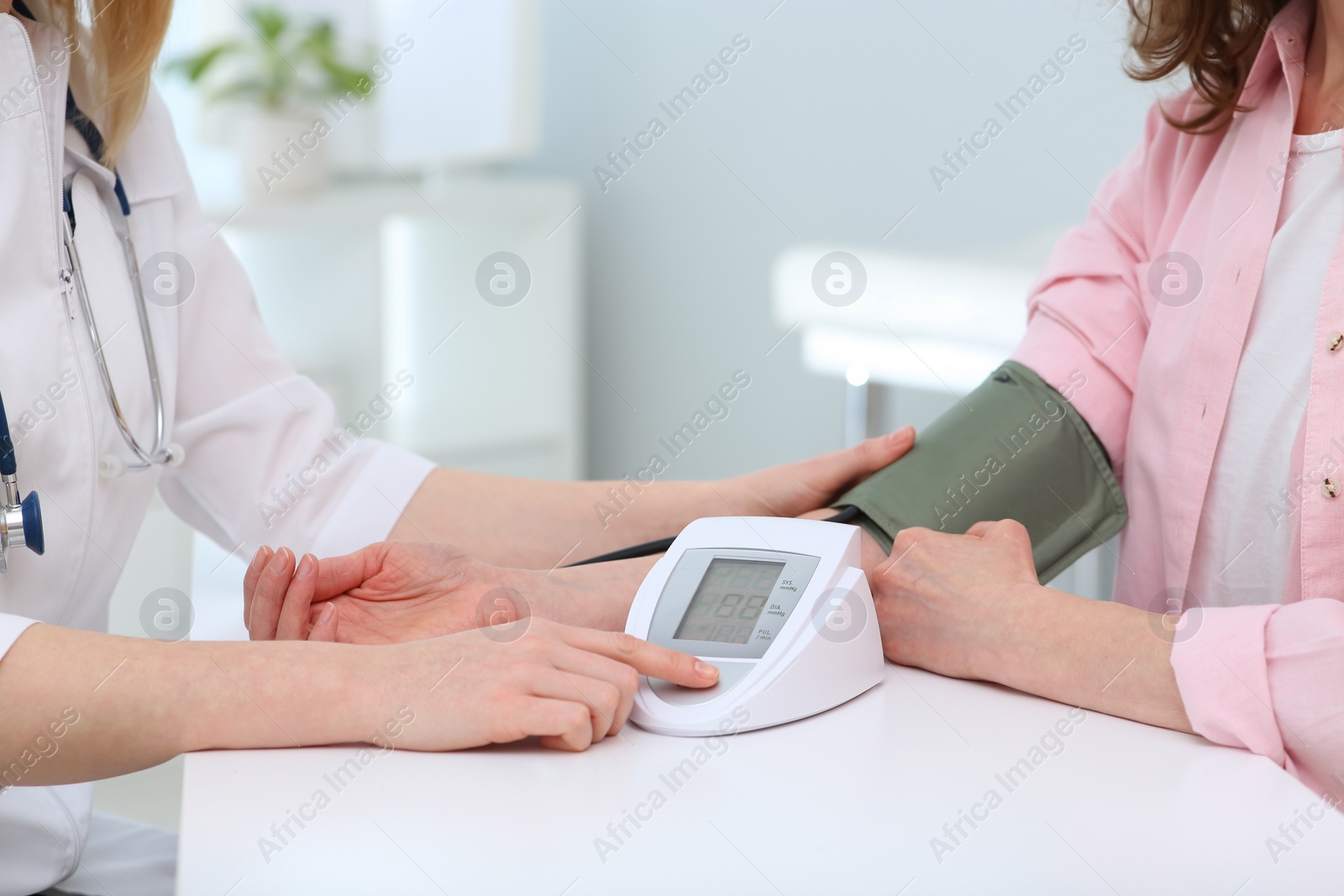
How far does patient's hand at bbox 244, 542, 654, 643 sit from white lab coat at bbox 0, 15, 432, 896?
0.60 feet

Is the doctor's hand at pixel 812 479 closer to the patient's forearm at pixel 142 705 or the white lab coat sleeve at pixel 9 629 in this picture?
the patient's forearm at pixel 142 705

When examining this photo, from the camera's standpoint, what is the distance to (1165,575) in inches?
46.0

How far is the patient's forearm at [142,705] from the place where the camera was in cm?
75

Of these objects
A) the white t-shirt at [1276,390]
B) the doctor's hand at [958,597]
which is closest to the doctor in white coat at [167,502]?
the doctor's hand at [958,597]

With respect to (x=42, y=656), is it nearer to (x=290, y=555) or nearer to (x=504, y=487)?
(x=290, y=555)

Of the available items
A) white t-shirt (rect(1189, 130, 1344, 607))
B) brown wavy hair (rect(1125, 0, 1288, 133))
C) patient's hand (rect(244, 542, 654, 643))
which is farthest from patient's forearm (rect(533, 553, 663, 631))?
brown wavy hair (rect(1125, 0, 1288, 133))

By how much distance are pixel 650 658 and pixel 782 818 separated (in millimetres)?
153

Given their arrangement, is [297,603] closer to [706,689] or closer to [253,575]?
[253,575]

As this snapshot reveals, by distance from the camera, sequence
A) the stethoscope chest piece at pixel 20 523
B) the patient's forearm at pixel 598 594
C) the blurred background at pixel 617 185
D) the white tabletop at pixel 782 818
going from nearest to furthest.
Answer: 1. the white tabletop at pixel 782 818
2. the stethoscope chest piece at pixel 20 523
3. the patient's forearm at pixel 598 594
4. the blurred background at pixel 617 185

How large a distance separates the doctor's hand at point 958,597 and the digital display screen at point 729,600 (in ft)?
0.43

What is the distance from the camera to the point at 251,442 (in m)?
1.23

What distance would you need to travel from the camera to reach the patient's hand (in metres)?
0.93

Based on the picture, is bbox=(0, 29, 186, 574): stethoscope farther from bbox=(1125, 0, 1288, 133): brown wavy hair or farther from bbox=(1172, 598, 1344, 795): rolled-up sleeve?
bbox=(1125, 0, 1288, 133): brown wavy hair

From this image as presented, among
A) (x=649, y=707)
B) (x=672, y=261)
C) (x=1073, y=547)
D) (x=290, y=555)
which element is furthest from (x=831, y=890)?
(x=672, y=261)
